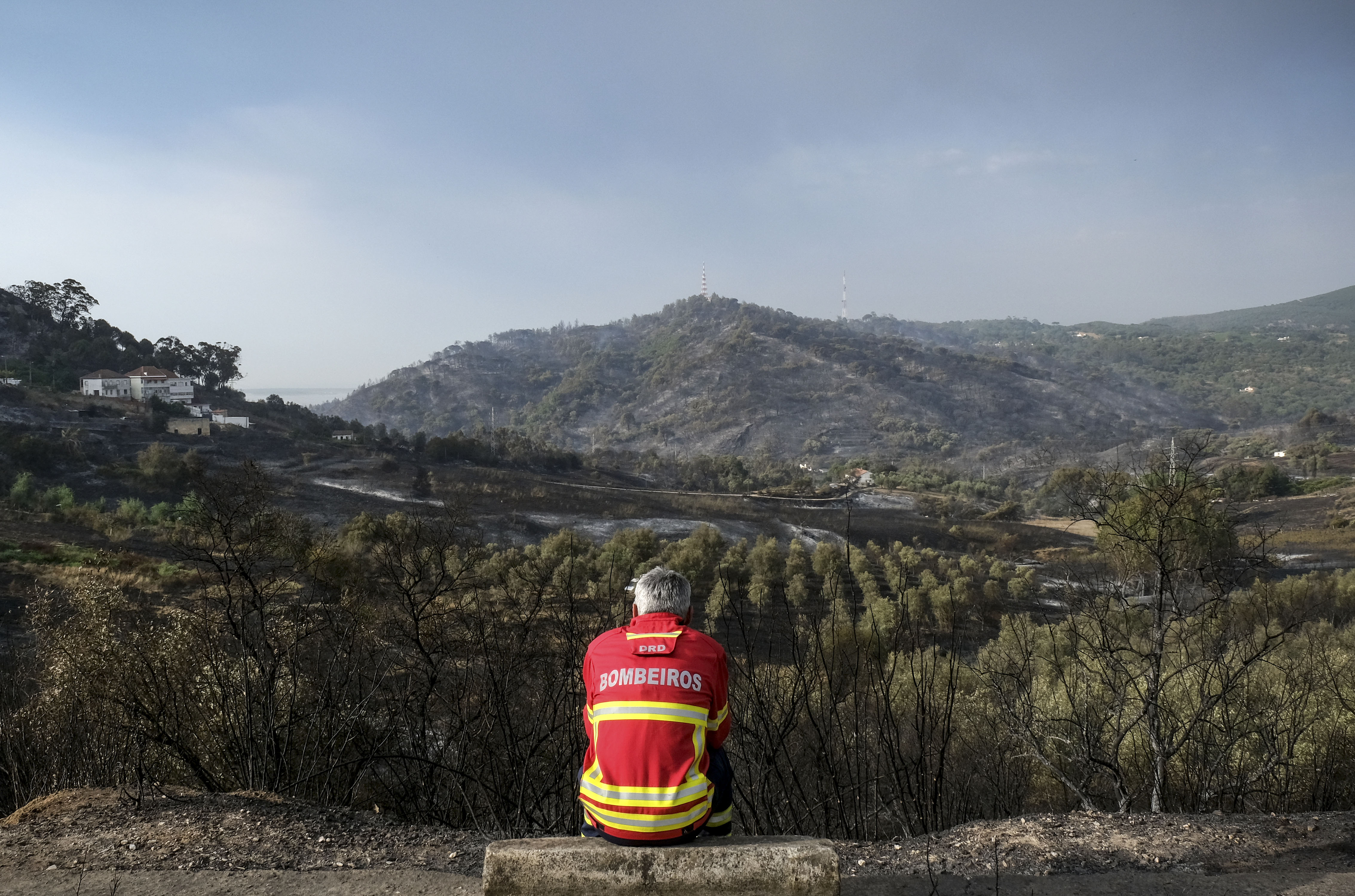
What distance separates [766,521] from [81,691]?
37.1 meters

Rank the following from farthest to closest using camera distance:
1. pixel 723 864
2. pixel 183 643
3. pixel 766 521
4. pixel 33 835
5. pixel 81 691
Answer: pixel 766 521 → pixel 183 643 → pixel 81 691 → pixel 33 835 → pixel 723 864

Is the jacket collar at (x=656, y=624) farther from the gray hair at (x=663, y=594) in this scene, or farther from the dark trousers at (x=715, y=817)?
the dark trousers at (x=715, y=817)

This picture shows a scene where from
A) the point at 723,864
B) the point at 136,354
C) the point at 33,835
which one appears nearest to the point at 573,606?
the point at 723,864

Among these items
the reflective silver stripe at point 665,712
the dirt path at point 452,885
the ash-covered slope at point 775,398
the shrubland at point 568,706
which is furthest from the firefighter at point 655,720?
the ash-covered slope at point 775,398

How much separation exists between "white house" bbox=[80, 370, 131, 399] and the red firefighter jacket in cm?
6363

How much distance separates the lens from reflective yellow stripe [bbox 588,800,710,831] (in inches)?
109

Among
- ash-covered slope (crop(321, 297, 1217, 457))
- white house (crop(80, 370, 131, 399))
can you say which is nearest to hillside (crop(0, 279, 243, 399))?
white house (crop(80, 370, 131, 399))

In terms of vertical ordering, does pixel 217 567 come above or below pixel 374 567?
above

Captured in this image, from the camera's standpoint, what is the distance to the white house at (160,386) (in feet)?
186

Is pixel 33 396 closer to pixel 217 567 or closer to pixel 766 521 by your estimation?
pixel 766 521

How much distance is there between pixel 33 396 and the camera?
1895 inches

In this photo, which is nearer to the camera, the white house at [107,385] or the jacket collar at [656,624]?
the jacket collar at [656,624]

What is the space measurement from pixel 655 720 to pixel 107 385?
215ft

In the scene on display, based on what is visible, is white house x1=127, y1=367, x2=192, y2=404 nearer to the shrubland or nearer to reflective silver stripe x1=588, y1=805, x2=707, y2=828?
the shrubland
